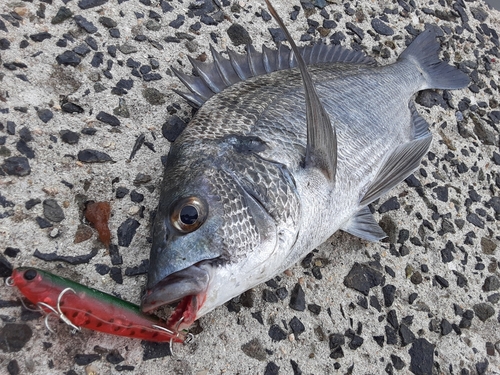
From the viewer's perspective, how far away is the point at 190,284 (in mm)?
1458

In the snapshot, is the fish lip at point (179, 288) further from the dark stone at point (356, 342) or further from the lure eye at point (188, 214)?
the dark stone at point (356, 342)

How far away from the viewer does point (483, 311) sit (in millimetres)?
2523

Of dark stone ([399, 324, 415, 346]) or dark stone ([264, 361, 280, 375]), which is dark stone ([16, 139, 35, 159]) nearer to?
dark stone ([264, 361, 280, 375])

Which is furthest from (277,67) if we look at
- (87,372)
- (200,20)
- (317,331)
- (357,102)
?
(87,372)

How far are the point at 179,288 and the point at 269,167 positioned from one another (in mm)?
656

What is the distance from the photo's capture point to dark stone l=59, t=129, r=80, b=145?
207 cm

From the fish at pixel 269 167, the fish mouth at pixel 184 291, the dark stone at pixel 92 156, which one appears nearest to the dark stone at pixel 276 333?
the fish at pixel 269 167

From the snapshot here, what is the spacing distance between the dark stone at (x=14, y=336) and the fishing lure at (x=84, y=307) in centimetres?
15

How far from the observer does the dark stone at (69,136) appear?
2.07 meters

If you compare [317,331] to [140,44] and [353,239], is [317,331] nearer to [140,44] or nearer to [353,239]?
[353,239]

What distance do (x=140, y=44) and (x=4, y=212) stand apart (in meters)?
1.23

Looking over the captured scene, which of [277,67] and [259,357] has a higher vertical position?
[277,67]

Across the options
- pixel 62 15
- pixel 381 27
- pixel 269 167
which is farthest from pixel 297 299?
pixel 381 27

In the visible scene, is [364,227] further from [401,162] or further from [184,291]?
[184,291]
